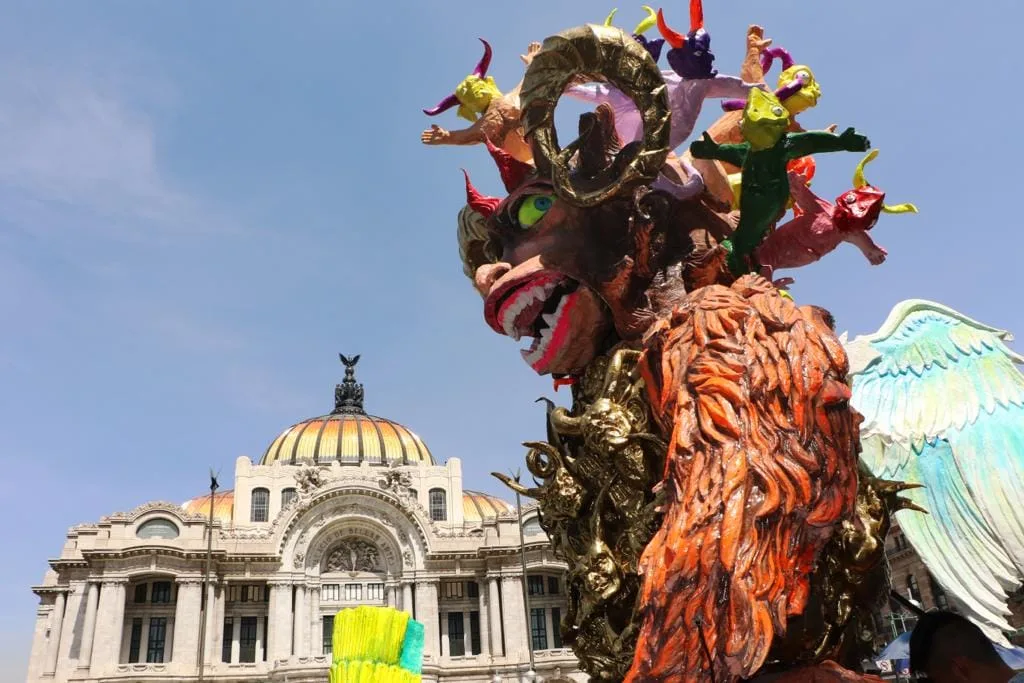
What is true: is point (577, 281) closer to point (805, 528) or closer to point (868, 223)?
point (868, 223)

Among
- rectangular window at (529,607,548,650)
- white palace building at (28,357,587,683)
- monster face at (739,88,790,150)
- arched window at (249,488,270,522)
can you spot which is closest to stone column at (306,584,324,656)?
white palace building at (28,357,587,683)

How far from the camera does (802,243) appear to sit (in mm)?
4121

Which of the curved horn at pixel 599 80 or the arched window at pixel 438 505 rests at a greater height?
the arched window at pixel 438 505

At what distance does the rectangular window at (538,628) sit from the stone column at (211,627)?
13.9 metres

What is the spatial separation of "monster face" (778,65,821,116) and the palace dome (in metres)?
38.7

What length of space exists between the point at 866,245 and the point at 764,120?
1141 millimetres

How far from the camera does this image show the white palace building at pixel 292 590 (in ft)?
105

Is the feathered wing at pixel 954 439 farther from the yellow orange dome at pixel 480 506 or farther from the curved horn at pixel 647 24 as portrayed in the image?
the yellow orange dome at pixel 480 506

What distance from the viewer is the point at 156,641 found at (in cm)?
3347

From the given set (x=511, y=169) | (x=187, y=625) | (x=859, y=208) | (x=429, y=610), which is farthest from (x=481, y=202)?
(x=187, y=625)

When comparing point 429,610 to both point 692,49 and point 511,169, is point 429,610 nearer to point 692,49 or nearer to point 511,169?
point 511,169

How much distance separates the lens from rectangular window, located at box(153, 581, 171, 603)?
1339 inches

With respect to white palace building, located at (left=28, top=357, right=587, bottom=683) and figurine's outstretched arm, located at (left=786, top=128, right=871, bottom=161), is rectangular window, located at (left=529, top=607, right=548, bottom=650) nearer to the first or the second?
white palace building, located at (left=28, top=357, right=587, bottom=683)

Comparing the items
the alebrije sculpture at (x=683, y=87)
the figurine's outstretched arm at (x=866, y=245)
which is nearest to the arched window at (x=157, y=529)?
the alebrije sculpture at (x=683, y=87)
